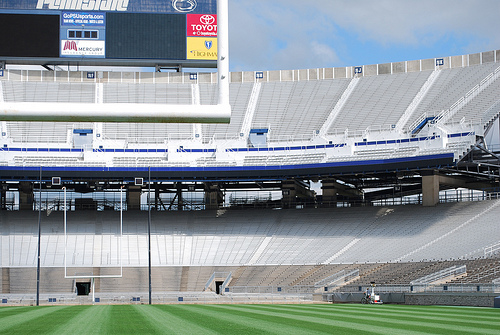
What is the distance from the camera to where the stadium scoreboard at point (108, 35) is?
46281 millimetres

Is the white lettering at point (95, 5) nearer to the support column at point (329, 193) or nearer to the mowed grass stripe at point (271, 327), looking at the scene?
the support column at point (329, 193)

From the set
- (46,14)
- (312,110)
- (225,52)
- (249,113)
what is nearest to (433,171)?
(312,110)

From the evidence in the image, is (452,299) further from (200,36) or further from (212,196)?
(200,36)

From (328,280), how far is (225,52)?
2853 centimetres

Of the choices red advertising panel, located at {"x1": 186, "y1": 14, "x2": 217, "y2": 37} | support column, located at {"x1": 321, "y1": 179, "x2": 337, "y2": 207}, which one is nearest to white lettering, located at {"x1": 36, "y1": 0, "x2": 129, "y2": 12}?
red advertising panel, located at {"x1": 186, "y1": 14, "x2": 217, "y2": 37}

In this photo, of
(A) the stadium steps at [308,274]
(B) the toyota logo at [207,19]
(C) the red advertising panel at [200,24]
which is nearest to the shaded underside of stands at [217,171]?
(A) the stadium steps at [308,274]

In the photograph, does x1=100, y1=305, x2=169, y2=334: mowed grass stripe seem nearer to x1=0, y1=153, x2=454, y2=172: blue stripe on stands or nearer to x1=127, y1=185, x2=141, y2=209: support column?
x1=0, y1=153, x2=454, y2=172: blue stripe on stands

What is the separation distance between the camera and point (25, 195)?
46656mm

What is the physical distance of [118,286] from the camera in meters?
38.6

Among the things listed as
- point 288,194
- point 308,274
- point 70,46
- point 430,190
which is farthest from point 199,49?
point 308,274

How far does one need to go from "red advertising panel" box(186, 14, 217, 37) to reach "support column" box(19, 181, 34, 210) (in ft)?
50.8

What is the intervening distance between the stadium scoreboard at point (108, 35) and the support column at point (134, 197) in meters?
9.11

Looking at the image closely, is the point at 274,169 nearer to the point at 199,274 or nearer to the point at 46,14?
the point at 199,274

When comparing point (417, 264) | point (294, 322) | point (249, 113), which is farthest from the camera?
point (249, 113)
